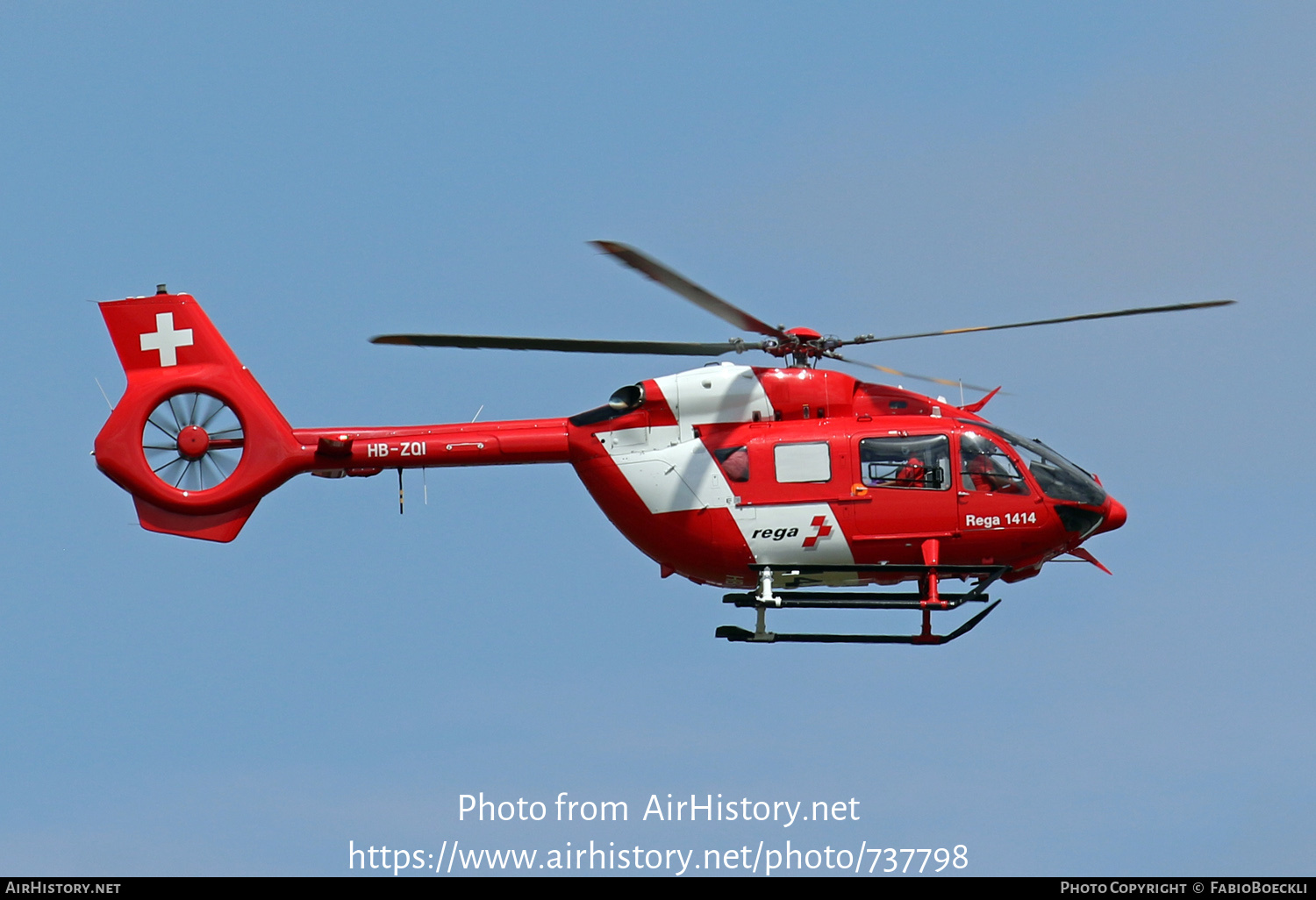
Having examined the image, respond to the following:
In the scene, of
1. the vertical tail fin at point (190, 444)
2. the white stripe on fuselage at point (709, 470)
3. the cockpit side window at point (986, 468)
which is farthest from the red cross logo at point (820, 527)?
the vertical tail fin at point (190, 444)

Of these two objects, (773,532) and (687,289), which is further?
(773,532)

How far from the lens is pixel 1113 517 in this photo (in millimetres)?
26922

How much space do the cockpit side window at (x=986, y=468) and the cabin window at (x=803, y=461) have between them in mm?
1830

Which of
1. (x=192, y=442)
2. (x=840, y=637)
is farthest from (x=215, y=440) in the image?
(x=840, y=637)

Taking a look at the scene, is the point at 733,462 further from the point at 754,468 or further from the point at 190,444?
the point at 190,444

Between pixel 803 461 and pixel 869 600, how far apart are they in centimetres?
205

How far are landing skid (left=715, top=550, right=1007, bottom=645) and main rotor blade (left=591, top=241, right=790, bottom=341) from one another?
10.6 feet

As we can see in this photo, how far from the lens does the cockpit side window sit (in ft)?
85.6

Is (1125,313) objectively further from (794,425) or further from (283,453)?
(283,453)

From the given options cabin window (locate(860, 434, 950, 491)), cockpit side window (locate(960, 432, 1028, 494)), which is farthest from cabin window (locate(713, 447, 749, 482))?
cockpit side window (locate(960, 432, 1028, 494))

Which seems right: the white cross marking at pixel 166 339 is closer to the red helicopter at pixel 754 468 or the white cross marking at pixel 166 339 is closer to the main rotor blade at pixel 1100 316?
the red helicopter at pixel 754 468

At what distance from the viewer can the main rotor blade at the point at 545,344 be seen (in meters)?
25.3

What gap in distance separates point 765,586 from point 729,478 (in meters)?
1.55

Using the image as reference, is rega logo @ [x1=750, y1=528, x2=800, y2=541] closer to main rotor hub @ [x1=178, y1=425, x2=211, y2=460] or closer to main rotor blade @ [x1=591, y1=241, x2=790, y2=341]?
main rotor blade @ [x1=591, y1=241, x2=790, y2=341]
